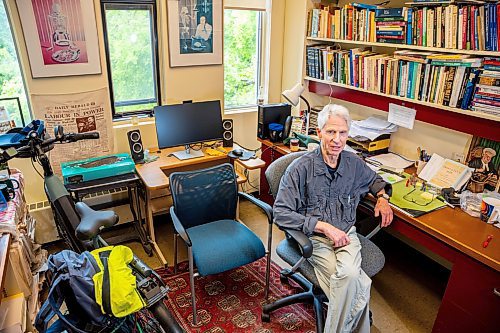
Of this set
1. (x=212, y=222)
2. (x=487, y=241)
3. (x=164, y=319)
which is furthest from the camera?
(x=212, y=222)

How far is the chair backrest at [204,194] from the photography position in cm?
231

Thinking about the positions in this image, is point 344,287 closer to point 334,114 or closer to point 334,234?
point 334,234

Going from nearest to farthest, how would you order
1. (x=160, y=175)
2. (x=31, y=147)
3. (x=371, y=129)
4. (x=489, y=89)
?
(x=31, y=147)
(x=489, y=89)
(x=160, y=175)
(x=371, y=129)

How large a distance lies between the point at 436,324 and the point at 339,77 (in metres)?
1.85

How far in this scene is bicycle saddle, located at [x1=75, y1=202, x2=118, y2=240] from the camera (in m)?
1.59

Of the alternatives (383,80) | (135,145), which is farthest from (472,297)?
(135,145)

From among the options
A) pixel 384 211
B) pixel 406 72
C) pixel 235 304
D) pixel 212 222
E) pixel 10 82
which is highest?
pixel 406 72

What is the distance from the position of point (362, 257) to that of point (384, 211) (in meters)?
0.29

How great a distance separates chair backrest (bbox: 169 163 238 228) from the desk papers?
1.30 meters

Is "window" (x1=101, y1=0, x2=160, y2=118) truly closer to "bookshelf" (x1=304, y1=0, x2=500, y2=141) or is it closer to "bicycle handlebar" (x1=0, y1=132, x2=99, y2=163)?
"bicycle handlebar" (x1=0, y1=132, x2=99, y2=163)

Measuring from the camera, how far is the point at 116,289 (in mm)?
1275

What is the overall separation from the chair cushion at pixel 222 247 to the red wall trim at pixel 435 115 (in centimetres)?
135

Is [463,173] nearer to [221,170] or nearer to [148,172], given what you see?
[221,170]

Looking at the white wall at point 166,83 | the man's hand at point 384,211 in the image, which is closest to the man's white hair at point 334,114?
the man's hand at point 384,211
